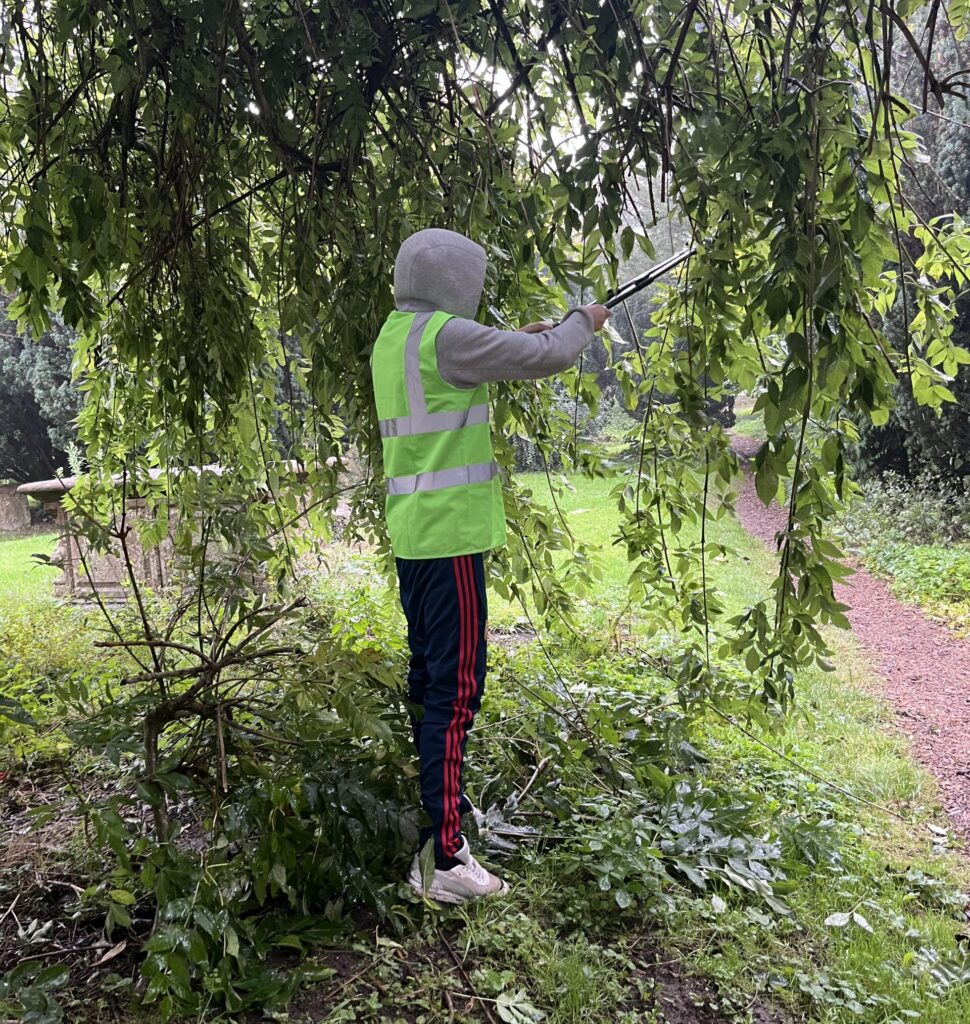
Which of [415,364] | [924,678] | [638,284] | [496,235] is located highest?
[496,235]

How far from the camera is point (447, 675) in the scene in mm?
1948

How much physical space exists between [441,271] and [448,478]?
0.47 meters

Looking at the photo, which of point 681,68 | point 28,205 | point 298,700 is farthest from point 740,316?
point 28,205

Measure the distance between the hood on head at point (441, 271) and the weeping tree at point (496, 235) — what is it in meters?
0.09

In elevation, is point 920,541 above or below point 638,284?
below

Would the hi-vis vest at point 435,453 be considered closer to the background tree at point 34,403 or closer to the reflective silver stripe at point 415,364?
the reflective silver stripe at point 415,364

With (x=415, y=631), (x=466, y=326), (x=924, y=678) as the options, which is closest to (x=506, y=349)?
(x=466, y=326)

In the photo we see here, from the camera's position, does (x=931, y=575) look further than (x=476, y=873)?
Yes

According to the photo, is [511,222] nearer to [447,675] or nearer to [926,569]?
[447,675]

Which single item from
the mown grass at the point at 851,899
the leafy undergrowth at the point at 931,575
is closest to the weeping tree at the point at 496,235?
the mown grass at the point at 851,899

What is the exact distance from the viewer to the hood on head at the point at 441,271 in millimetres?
1861

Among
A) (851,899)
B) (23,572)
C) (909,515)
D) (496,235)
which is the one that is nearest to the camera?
(496,235)

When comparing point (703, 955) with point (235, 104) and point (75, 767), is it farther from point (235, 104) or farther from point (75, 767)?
point (235, 104)

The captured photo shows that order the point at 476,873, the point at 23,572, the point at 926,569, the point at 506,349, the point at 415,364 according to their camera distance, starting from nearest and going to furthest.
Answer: the point at 506,349, the point at 415,364, the point at 476,873, the point at 926,569, the point at 23,572
